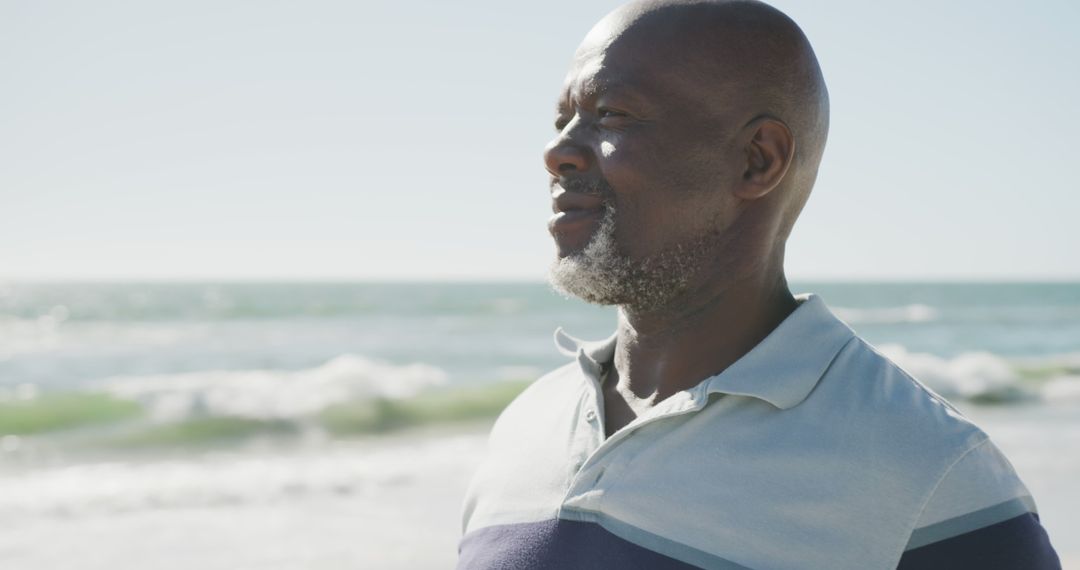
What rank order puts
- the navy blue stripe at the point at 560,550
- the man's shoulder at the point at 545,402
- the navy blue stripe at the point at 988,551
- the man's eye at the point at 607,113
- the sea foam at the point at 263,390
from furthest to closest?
the sea foam at the point at 263,390 → the man's shoulder at the point at 545,402 → the man's eye at the point at 607,113 → the navy blue stripe at the point at 560,550 → the navy blue stripe at the point at 988,551

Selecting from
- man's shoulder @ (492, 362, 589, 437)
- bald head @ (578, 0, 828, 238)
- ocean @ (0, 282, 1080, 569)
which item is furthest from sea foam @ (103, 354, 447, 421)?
bald head @ (578, 0, 828, 238)

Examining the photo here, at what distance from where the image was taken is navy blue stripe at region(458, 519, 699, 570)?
1.31m

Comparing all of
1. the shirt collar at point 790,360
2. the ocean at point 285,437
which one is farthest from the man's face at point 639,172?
the ocean at point 285,437

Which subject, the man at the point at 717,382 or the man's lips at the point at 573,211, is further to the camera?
the man's lips at the point at 573,211

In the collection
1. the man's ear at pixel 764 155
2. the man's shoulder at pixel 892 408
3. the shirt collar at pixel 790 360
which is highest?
the man's ear at pixel 764 155

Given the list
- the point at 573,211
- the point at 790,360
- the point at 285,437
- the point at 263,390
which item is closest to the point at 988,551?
the point at 790,360

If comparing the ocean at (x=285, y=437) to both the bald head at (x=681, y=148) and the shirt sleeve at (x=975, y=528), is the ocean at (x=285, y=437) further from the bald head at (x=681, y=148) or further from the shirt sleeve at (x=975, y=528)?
the shirt sleeve at (x=975, y=528)

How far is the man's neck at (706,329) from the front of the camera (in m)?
1.47

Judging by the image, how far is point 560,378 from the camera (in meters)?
1.82

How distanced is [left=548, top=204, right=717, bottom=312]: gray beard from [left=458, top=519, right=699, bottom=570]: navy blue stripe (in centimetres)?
34

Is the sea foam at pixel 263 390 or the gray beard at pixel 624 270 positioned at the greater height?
the gray beard at pixel 624 270

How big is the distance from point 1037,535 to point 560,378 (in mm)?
841

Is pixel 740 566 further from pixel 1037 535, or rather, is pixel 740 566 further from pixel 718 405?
pixel 1037 535

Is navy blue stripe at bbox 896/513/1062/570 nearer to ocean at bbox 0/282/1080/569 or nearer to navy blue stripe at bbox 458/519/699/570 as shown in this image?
navy blue stripe at bbox 458/519/699/570
